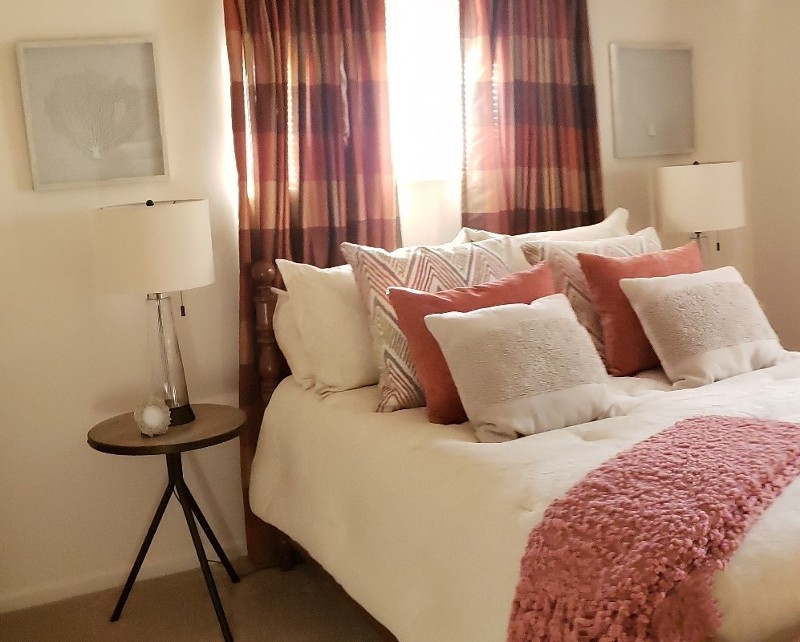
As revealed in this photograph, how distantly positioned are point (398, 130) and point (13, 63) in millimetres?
1248

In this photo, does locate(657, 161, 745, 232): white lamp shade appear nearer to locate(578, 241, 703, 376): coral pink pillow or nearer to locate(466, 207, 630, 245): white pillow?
locate(466, 207, 630, 245): white pillow

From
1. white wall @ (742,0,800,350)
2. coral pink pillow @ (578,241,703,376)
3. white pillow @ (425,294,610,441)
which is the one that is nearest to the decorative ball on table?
white pillow @ (425,294,610,441)

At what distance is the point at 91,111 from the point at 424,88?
1.15m

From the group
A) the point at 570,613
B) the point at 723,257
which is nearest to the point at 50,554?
the point at 570,613

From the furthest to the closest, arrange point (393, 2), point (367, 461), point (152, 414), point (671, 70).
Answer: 1. point (671, 70)
2. point (393, 2)
3. point (152, 414)
4. point (367, 461)

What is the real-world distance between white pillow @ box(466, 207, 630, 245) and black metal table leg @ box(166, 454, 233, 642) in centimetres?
118

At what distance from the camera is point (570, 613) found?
4.75 feet

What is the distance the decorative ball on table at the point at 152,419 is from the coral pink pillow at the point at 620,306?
1.28 meters

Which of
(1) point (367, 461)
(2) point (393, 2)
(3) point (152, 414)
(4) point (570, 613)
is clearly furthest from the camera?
(2) point (393, 2)

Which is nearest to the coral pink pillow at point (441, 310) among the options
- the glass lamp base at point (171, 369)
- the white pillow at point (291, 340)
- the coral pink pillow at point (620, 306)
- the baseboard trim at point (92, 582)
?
the coral pink pillow at point (620, 306)

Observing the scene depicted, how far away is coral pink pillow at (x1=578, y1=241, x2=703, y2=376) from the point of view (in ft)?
8.75

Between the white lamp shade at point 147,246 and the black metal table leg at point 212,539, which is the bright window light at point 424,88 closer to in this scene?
the white lamp shade at point 147,246

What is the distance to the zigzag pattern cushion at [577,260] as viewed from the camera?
2.74 m

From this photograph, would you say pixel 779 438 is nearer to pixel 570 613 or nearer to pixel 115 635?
pixel 570 613
